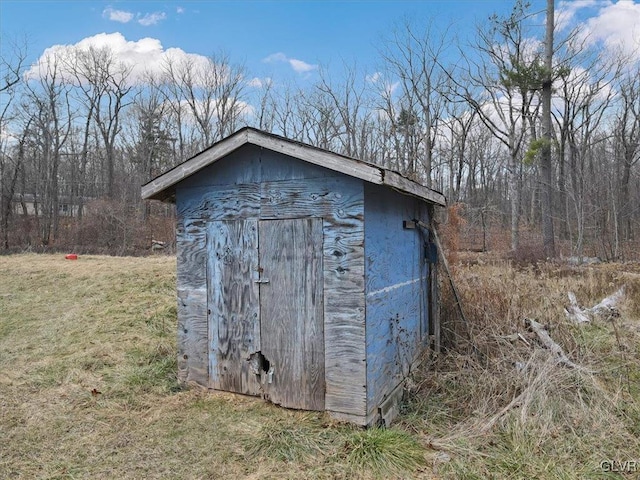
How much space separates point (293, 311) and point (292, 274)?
1.10 ft

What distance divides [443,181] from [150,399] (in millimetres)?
25679

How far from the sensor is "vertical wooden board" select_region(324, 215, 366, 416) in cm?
360

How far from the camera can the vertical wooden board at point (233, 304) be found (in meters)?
4.08

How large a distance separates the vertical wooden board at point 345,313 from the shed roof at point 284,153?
0.30 meters

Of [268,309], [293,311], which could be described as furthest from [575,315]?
[268,309]

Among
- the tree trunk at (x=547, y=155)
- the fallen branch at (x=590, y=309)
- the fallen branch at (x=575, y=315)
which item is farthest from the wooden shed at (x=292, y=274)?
the tree trunk at (x=547, y=155)

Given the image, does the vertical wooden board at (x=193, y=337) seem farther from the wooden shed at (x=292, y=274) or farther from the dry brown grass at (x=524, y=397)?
the dry brown grass at (x=524, y=397)

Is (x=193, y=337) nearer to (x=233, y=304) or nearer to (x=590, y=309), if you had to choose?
(x=233, y=304)

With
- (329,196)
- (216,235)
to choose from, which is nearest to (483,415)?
(329,196)

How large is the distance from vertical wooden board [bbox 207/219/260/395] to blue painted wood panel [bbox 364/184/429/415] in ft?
3.59

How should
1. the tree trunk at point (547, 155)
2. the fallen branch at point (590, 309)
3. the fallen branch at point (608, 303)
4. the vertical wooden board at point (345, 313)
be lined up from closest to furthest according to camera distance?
the vertical wooden board at point (345, 313) < the fallen branch at point (590, 309) < the fallen branch at point (608, 303) < the tree trunk at point (547, 155)

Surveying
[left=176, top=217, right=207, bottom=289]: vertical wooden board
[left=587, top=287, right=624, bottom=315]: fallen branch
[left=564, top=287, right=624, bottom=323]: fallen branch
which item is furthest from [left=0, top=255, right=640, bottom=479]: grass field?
[left=176, top=217, right=207, bottom=289]: vertical wooden board

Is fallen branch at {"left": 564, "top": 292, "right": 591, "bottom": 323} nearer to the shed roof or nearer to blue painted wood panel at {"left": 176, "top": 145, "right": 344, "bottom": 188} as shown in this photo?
the shed roof

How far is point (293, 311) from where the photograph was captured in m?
3.89
